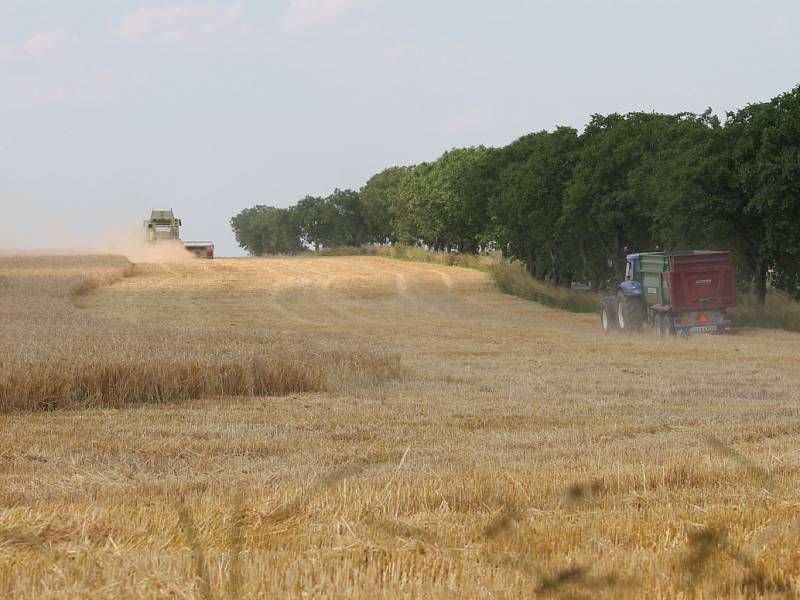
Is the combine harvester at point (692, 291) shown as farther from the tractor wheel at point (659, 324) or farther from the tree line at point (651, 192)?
the tree line at point (651, 192)

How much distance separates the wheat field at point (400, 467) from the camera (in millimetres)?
4504

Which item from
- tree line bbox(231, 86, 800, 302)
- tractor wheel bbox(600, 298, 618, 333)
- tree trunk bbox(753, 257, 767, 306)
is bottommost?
Result: tractor wheel bbox(600, 298, 618, 333)

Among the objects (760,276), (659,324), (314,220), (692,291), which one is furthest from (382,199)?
(692,291)

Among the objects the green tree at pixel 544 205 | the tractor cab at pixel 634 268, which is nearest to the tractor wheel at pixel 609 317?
the tractor cab at pixel 634 268

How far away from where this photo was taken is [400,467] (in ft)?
29.8

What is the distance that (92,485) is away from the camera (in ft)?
28.6

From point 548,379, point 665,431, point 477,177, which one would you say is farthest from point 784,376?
point 477,177

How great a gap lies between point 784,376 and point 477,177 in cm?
4844

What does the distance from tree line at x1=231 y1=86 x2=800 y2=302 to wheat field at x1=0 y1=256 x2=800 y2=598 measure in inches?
194

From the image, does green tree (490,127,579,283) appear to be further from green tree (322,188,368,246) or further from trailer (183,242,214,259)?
green tree (322,188,368,246)

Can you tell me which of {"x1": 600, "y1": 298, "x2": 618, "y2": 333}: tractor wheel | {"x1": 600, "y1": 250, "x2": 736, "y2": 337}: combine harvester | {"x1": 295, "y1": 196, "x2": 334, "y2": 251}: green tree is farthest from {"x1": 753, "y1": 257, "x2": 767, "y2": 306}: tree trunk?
{"x1": 295, "y1": 196, "x2": 334, "y2": 251}: green tree

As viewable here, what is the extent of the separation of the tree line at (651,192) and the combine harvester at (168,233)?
17.6m

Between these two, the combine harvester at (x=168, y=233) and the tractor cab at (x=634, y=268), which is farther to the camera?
the combine harvester at (x=168, y=233)

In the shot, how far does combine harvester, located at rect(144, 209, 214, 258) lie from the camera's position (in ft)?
237
